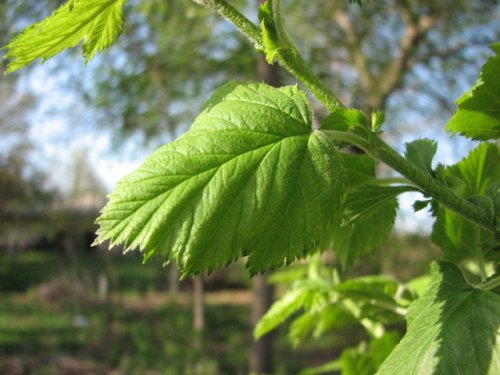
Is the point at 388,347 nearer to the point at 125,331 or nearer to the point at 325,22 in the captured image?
the point at 325,22

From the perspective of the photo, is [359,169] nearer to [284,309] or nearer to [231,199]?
[231,199]

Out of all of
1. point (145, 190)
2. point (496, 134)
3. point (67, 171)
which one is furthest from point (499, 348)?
point (67, 171)

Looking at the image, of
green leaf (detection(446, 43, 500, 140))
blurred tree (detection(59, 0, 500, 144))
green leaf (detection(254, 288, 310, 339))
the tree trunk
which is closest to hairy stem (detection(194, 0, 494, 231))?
green leaf (detection(446, 43, 500, 140))

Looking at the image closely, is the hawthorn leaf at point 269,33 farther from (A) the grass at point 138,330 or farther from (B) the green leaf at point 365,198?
(A) the grass at point 138,330

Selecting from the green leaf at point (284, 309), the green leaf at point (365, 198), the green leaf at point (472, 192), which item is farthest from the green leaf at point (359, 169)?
the green leaf at point (284, 309)

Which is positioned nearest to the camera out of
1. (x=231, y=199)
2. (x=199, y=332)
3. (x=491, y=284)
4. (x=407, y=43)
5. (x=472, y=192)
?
Answer: (x=231, y=199)

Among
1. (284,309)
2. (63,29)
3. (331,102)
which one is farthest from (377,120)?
(284,309)
